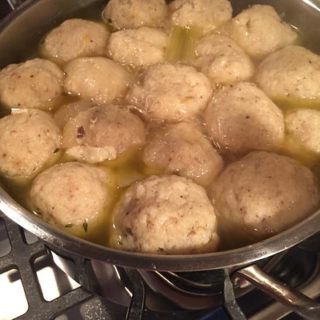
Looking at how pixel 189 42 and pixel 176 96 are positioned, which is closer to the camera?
pixel 176 96

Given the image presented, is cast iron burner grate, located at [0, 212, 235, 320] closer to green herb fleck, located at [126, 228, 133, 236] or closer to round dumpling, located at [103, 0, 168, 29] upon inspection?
green herb fleck, located at [126, 228, 133, 236]

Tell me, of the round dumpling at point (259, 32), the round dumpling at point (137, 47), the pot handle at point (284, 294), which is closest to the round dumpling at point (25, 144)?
the round dumpling at point (137, 47)

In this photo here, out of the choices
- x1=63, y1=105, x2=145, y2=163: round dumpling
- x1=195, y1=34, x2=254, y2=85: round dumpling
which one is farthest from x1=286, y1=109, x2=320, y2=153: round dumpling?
x1=63, y1=105, x2=145, y2=163: round dumpling

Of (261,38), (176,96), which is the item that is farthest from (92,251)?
(261,38)

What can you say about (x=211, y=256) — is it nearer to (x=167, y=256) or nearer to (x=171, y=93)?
(x=167, y=256)

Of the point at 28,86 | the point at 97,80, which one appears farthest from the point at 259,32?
the point at 28,86

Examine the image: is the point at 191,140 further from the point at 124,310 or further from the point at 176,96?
the point at 124,310

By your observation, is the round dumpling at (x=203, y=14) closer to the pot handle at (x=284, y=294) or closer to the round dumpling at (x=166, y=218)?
the round dumpling at (x=166, y=218)
